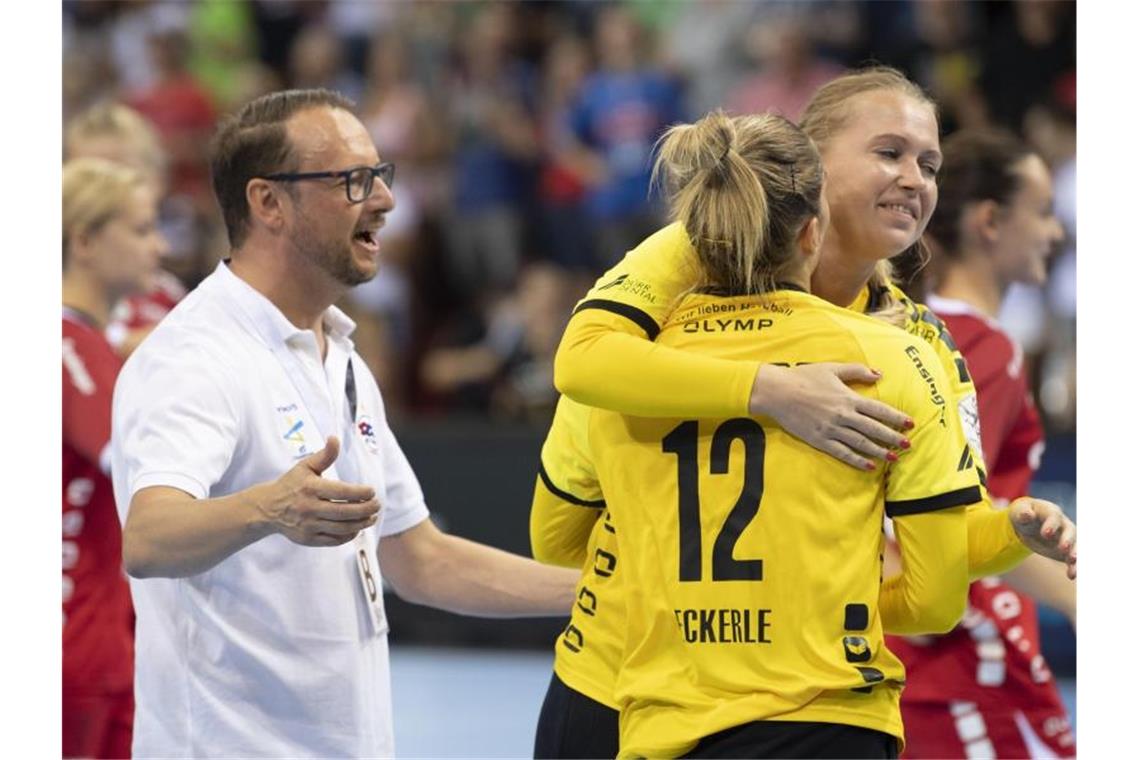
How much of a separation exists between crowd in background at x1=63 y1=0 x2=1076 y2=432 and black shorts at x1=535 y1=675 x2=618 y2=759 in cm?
622

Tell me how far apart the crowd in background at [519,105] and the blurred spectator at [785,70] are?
0.02 meters

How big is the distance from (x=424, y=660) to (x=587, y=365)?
744 centimetres

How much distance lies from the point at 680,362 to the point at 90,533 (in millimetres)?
2540

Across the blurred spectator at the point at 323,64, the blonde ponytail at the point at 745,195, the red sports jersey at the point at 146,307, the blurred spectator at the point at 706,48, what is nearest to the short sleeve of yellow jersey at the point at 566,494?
the blonde ponytail at the point at 745,195

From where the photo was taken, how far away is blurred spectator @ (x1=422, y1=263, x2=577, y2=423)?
10.3 metres

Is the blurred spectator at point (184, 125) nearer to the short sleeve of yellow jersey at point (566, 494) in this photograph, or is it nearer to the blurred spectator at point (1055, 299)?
the blurred spectator at point (1055, 299)

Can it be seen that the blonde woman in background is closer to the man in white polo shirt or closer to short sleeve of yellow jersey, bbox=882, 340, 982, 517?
the man in white polo shirt

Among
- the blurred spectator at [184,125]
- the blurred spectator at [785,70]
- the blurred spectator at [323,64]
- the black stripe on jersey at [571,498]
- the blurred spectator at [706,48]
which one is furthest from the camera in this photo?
the blurred spectator at [184,125]

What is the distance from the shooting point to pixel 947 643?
4613 mm

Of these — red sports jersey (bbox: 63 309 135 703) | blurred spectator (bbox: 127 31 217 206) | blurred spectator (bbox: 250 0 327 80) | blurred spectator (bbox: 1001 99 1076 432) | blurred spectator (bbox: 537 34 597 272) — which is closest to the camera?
red sports jersey (bbox: 63 309 135 703)

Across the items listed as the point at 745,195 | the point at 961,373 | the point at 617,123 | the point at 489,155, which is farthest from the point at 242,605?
the point at 489,155

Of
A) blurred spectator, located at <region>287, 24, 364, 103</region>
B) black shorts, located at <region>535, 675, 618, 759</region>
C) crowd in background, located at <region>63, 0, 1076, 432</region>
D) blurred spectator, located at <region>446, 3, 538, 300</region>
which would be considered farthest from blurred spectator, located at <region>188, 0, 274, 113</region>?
black shorts, located at <region>535, 675, 618, 759</region>

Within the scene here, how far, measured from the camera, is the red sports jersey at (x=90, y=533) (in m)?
4.69

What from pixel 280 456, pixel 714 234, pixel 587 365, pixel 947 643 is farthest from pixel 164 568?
pixel 947 643
